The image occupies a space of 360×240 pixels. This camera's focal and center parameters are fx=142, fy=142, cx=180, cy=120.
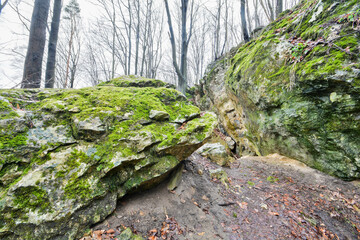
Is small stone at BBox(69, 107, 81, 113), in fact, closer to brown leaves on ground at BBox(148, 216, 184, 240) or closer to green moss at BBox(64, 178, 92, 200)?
green moss at BBox(64, 178, 92, 200)

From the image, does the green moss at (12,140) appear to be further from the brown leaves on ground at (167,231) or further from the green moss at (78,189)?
the brown leaves on ground at (167,231)

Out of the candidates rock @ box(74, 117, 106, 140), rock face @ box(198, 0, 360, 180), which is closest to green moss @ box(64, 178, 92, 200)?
rock @ box(74, 117, 106, 140)

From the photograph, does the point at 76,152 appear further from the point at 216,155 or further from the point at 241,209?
the point at 216,155

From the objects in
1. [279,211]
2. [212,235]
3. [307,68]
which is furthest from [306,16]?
[212,235]

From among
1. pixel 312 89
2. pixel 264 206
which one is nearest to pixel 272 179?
pixel 264 206

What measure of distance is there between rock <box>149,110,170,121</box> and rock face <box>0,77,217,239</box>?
0.06 metres

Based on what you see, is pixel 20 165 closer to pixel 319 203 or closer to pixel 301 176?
pixel 319 203

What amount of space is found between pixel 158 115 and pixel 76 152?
1817 millimetres

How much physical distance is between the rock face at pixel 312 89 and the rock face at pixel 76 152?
8.74 feet

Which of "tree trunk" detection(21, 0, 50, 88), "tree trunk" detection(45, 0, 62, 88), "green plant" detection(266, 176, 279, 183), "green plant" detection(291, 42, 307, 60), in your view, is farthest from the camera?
"tree trunk" detection(45, 0, 62, 88)

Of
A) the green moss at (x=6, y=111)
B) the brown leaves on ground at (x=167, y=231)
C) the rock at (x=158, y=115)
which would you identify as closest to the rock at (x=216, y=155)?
the rock at (x=158, y=115)

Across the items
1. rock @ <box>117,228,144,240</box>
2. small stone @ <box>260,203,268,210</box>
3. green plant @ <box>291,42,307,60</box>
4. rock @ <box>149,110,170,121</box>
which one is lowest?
small stone @ <box>260,203,268,210</box>

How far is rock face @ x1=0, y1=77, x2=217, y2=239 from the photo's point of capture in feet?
6.77

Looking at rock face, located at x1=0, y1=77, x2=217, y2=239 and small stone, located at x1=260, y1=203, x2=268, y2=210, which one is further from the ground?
rock face, located at x1=0, y1=77, x2=217, y2=239
